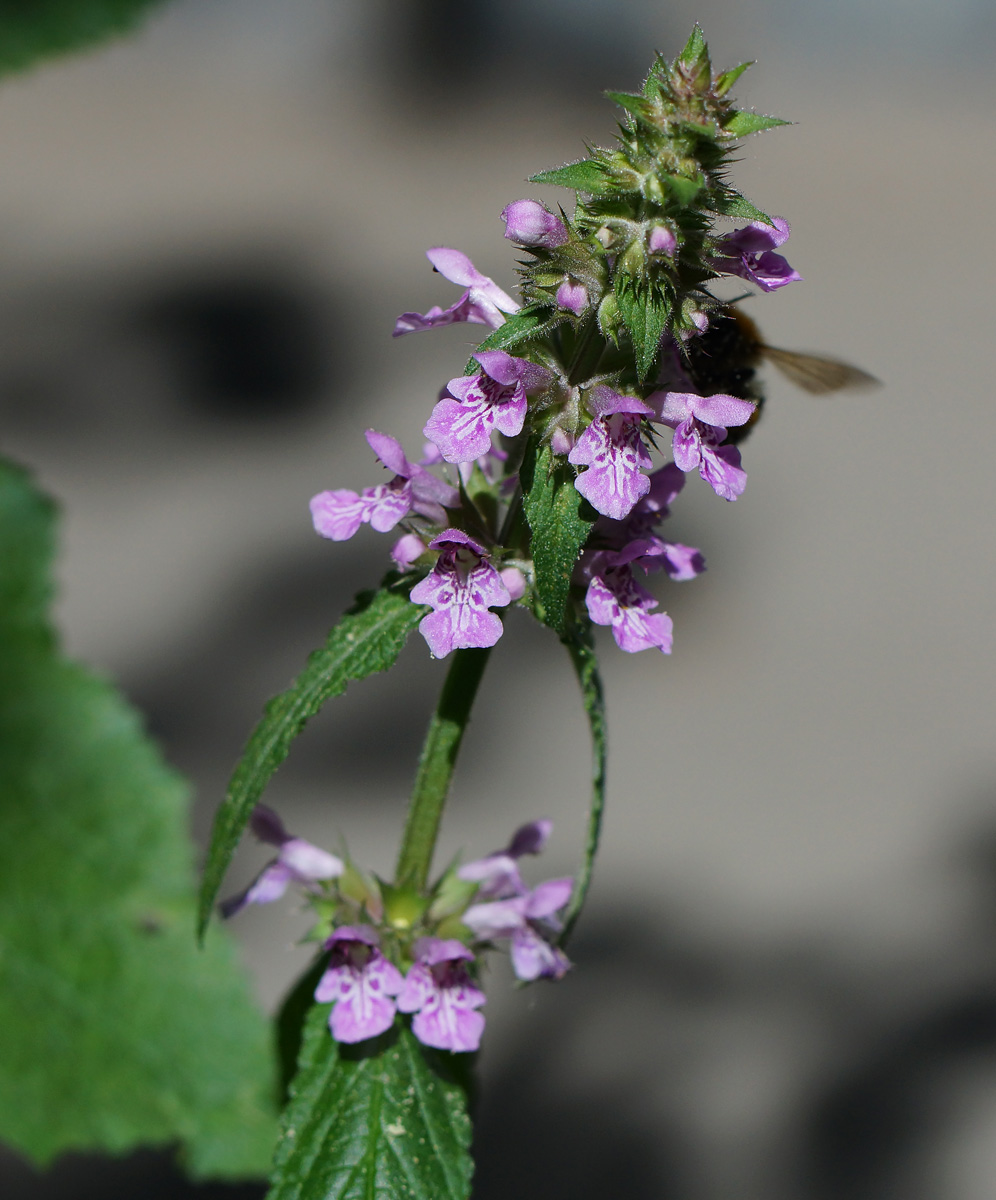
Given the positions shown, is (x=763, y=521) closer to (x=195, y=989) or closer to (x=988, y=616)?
(x=988, y=616)

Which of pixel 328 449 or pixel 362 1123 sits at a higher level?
pixel 328 449

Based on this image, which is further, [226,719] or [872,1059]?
[226,719]

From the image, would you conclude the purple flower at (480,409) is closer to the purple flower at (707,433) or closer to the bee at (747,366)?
the purple flower at (707,433)

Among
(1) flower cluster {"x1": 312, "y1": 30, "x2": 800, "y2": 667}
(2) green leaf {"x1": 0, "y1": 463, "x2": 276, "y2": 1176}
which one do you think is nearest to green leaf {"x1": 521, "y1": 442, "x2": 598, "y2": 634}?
(1) flower cluster {"x1": 312, "y1": 30, "x2": 800, "y2": 667}

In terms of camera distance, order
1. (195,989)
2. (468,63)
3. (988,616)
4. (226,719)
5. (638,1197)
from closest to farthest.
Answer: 1. (195,989)
2. (638,1197)
3. (226,719)
4. (988,616)
5. (468,63)

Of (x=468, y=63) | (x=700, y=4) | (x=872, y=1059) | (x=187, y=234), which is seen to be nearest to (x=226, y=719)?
(x=872, y=1059)

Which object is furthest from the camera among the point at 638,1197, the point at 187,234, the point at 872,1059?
the point at 187,234

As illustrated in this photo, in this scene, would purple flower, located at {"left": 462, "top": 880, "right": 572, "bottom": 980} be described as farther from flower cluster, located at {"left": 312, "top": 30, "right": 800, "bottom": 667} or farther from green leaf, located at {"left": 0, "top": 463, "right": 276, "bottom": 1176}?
green leaf, located at {"left": 0, "top": 463, "right": 276, "bottom": 1176}

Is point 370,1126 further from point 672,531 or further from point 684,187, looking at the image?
point 672,531
